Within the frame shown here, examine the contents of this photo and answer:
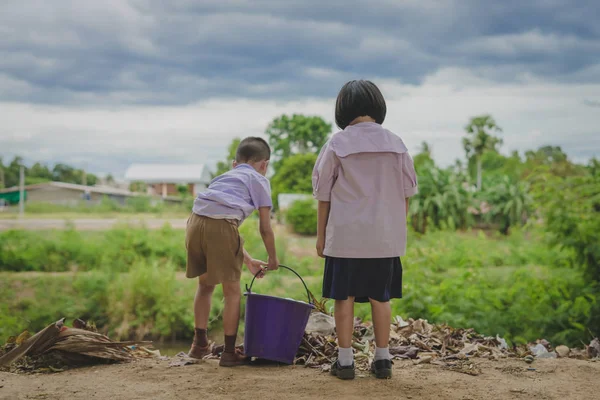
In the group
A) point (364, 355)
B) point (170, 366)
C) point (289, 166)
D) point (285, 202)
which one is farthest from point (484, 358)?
point (289, 166)

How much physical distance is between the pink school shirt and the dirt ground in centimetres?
74

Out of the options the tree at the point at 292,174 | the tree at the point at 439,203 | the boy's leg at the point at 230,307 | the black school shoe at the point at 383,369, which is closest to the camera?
the black school shoe at the point at 383,369

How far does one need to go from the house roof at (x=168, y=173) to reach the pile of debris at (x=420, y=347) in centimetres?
3976

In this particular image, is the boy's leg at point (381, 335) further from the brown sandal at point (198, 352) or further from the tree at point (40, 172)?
the tree at point (40, 172)

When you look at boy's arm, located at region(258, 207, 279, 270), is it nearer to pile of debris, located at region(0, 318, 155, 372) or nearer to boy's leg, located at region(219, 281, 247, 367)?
boy's leg, located at region(219, 281, 247, 367)

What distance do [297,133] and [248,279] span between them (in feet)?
65.8

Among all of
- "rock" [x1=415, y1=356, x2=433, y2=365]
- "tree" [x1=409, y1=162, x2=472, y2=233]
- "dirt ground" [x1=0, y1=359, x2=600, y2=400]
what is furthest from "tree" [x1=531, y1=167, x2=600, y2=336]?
"tree" [x1=409, y1=162, x2=472, y2=233]

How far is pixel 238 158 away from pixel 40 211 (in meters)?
24.3

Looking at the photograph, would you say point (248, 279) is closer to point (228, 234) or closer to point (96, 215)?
point (228, 234)

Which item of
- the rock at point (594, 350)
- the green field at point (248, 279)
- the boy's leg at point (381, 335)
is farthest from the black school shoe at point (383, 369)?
the rock at point (594, 350)

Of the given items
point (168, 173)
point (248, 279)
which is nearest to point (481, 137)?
point (248, 279)

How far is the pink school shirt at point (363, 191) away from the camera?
137 inches

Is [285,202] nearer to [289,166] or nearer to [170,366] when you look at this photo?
[289,166]

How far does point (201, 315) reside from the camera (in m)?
4.12
